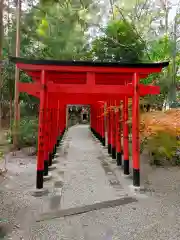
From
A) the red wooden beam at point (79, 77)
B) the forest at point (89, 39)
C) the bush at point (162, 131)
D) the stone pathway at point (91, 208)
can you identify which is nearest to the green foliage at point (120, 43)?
the forest at point (89, 39)

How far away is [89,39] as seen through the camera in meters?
17.5

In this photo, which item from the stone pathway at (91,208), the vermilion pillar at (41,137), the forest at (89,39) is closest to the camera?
the stone pathway at (91,208)

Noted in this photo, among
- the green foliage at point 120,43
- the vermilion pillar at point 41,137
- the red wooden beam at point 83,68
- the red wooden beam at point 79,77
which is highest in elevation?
the green foliage at point 120,43

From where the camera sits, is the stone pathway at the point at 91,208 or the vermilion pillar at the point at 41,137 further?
the vermilion pillar at the point at 41,137

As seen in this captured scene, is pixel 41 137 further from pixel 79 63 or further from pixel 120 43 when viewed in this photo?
pixel 120 43

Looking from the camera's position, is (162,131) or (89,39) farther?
(89,39)

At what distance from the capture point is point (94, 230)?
312cm

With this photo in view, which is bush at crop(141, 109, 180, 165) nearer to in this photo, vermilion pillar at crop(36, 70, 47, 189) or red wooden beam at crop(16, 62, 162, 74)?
red wooden beam at crop(16, 62, 162, 74)

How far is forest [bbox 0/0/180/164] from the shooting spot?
961 cm

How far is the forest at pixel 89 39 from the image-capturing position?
9.61m

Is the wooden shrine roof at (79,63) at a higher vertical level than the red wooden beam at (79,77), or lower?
higher

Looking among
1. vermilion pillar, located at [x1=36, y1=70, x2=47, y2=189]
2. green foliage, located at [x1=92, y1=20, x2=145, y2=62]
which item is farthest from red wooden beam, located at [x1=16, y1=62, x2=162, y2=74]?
green foliage, located at [x1=92, y1=20, x2=145, y2=62]

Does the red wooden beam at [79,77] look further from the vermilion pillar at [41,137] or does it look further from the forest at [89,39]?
the forest at [89,39]

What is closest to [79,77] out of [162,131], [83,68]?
[83,68]
